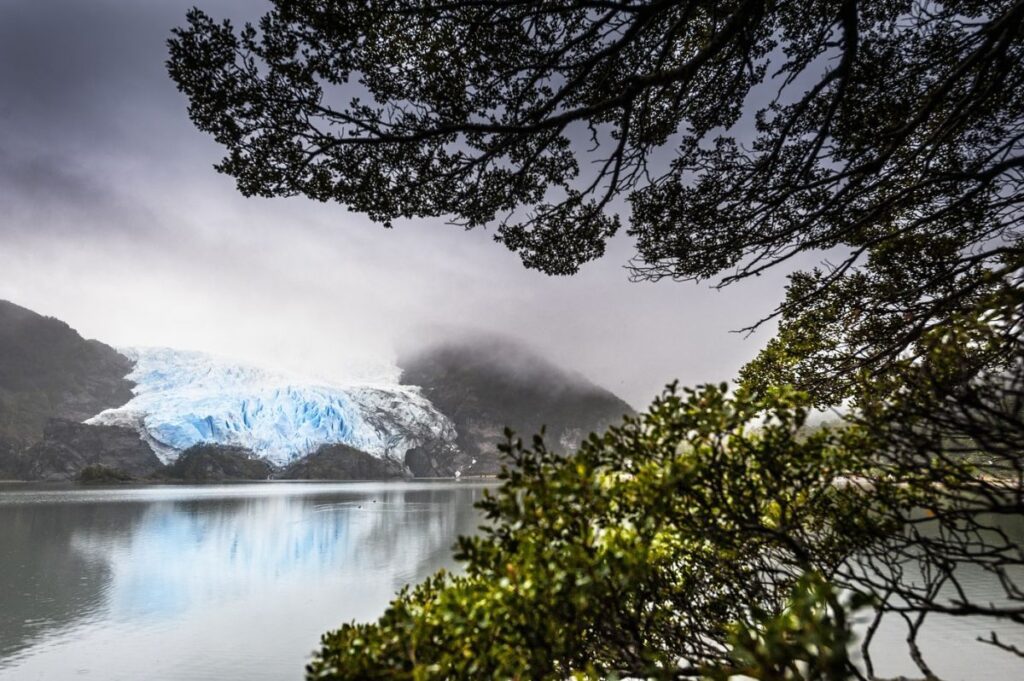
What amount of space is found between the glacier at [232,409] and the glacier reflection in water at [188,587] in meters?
74.5

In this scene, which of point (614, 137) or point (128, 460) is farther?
point (128, 460)

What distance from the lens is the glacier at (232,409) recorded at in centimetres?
13475

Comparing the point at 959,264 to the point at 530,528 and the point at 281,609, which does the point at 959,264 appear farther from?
the point at 281,609

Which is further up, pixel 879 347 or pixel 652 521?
pixel 879 347

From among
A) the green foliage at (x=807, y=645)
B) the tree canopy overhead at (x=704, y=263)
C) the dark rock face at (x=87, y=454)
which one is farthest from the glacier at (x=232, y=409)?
the green foliage at (x=807, y=645)

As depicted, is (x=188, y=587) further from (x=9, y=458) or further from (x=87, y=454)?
(x=9, y=458)

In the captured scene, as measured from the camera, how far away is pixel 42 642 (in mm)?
19234

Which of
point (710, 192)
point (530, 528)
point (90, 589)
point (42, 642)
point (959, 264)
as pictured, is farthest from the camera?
point (90, 589)

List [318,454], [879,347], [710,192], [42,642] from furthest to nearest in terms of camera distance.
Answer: [318,454]
[42,642]
[710,192]
[879,347]

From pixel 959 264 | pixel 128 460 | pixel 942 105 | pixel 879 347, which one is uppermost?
pixel 942 105

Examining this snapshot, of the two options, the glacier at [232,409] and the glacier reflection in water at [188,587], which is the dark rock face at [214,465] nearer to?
the glacier at [232,409]

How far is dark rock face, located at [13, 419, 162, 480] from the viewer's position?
15125 centimetres

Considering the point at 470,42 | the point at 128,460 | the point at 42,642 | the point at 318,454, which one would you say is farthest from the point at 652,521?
the point at 318,454

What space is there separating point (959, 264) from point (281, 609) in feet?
96.7
